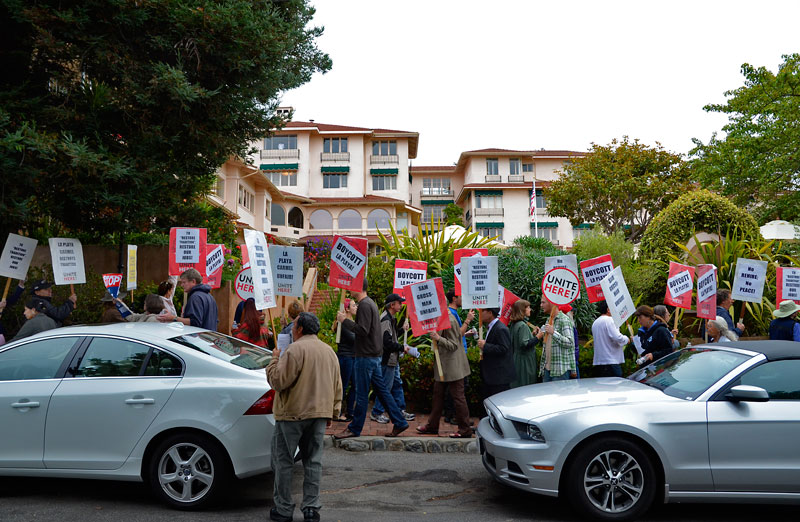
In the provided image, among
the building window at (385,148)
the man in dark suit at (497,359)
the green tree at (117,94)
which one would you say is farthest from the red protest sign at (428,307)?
the building window at (385,148)

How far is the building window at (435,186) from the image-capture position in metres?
67.1

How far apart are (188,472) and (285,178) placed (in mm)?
48112

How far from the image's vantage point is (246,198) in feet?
125

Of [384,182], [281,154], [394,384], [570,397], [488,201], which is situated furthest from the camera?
[488,201]

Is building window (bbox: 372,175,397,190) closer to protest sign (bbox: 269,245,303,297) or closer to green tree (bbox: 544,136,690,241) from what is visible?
green tree (bbox: 544,136,690,241)

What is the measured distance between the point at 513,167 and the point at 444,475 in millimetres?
54870

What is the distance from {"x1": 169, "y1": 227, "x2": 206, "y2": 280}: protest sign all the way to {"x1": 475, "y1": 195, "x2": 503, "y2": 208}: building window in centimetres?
4989

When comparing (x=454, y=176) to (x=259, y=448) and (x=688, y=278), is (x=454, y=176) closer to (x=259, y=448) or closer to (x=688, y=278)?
(x=688, y=278)

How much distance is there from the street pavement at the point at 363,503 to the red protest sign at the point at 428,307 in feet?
6.17

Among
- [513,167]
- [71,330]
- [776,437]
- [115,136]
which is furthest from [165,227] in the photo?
[513,167]

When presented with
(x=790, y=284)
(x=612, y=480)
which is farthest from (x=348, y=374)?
(x=790, y=284)

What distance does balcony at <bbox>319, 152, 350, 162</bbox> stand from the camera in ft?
→ 170

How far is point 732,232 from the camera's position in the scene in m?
14.5

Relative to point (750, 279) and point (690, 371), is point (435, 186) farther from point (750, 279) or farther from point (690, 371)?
point (690, 371)
